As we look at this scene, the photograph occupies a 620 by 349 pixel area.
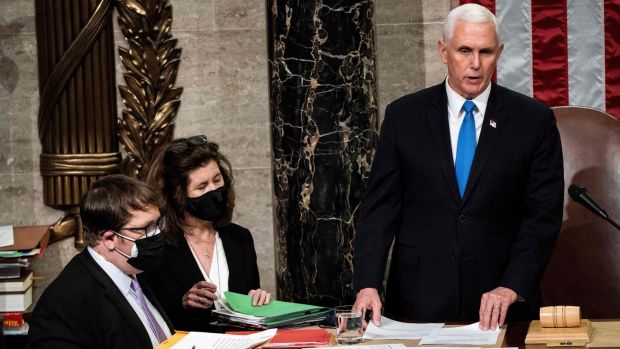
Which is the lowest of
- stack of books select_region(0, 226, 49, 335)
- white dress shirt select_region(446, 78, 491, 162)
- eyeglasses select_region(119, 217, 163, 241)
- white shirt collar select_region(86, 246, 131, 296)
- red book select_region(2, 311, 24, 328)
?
red book select_region(2, 311, 24, 328)

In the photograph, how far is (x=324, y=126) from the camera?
17.6 ft

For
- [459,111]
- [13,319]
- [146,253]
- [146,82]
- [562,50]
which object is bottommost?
[13,319]

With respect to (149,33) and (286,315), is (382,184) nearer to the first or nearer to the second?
(286,315)

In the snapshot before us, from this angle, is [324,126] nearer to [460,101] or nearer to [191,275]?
[191,275]

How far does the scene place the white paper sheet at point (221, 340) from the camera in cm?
312

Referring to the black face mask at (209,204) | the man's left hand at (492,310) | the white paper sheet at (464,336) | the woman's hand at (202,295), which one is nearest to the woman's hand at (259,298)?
the woman's hand at (202,295)

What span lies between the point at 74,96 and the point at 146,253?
2631 millimetres

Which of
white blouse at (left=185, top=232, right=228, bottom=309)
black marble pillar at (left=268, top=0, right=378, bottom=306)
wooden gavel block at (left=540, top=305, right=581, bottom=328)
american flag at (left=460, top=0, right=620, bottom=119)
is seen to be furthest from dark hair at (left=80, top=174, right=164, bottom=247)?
american flag at (left=460, top=0, right=620, bottom=119)

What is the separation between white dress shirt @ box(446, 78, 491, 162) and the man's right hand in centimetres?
60

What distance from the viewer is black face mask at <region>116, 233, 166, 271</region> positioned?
133 inches

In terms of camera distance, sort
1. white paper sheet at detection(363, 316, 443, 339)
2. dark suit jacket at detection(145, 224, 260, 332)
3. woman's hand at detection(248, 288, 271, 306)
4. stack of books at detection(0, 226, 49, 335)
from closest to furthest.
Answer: white paper sheet at detection(363, 316, 443, 339) < woman's hand at detection(248, 288, 271, 306) < dark suit jacket at detection(145, 224, 260, 332) < stack of books at detection(0, 226, 49, 335)

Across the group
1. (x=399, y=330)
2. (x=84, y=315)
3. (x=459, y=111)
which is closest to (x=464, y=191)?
(x=459, y=111)

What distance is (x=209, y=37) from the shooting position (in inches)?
232

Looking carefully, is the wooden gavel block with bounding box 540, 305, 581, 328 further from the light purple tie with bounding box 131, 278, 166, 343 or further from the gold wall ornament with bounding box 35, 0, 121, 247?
the gold wall ornament with bounding box 35, 0, 121, 247
